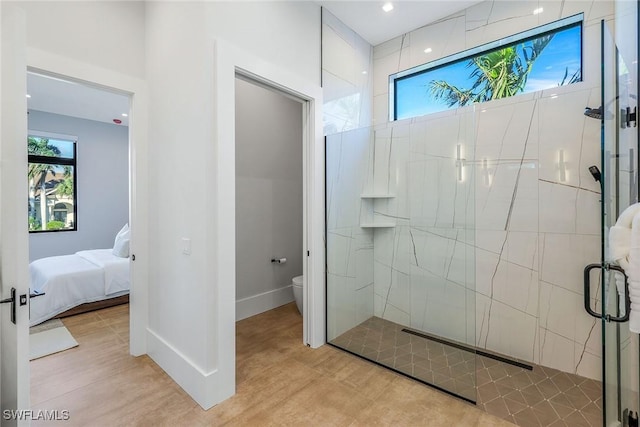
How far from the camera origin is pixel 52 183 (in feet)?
18.2

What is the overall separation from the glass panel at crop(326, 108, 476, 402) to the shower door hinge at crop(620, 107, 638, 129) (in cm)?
91

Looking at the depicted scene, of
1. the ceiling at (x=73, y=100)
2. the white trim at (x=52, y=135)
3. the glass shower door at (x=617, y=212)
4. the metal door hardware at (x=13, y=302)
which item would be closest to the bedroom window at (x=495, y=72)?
the glass shower door at (x=617, y=212)

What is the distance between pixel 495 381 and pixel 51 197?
7.24 m

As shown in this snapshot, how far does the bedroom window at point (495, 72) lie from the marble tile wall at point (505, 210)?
0.35ft

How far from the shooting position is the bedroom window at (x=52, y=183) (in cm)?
535

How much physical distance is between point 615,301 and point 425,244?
4.68 feet

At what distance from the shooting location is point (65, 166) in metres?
5.60

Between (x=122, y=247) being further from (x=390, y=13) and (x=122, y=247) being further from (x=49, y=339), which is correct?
(x=390, y=13)

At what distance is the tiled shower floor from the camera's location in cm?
186

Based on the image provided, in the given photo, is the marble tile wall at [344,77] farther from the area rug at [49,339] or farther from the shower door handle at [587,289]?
the area rug at [49,339]

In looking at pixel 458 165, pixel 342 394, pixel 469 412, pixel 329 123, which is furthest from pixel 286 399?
pixel 329 123

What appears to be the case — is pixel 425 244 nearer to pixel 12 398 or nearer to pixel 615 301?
pixel 615 301

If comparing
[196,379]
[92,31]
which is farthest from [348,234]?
[92,31]

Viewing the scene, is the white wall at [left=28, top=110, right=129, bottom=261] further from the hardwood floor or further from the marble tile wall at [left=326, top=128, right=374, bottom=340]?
the marble tile wall at [left=326, top=128, right=374, bottom=340]
